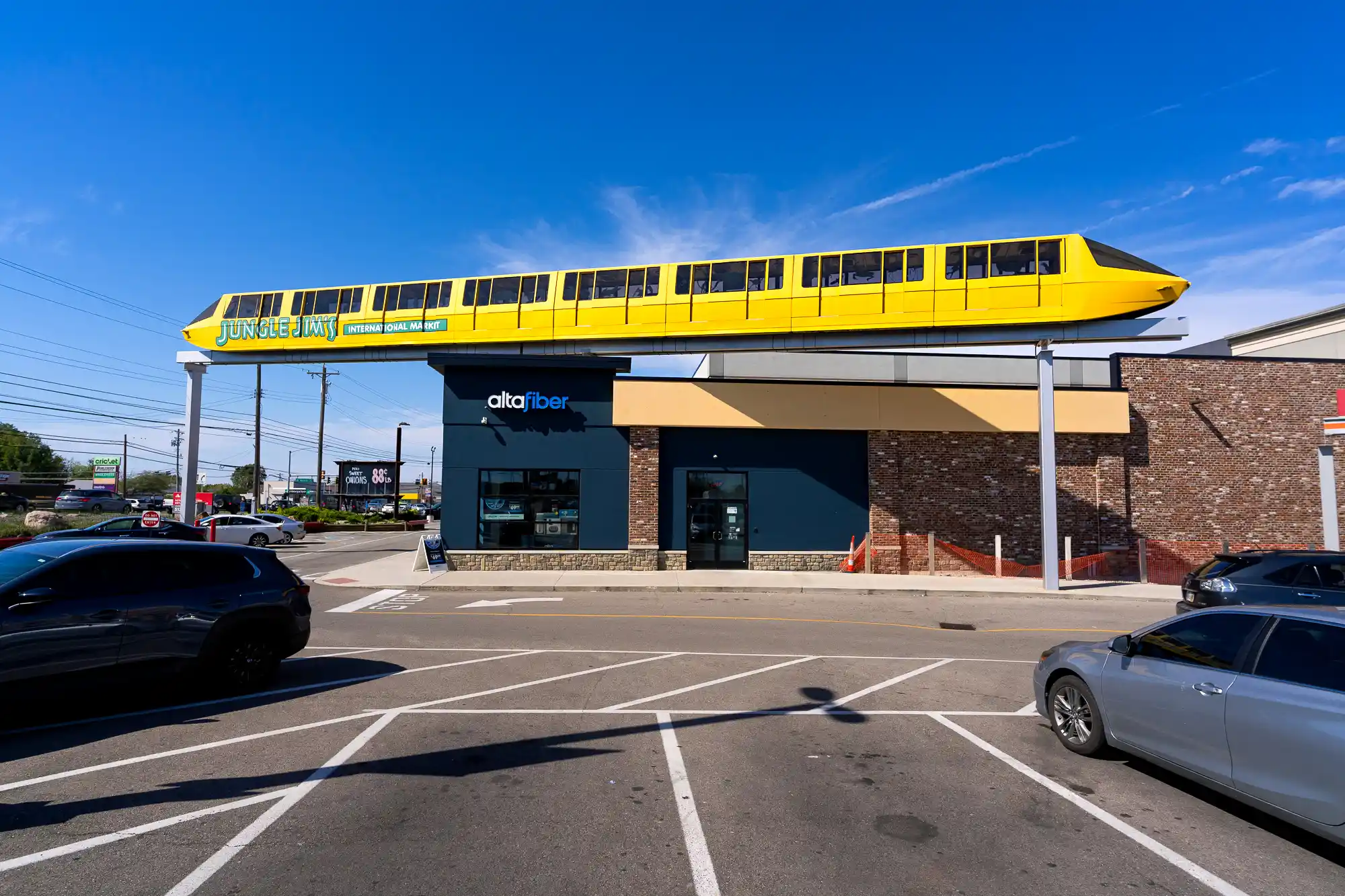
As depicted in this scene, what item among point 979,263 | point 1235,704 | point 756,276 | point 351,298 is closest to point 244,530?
point 351,298

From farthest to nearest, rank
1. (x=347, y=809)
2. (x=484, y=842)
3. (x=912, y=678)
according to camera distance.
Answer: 1. (x=912, y=678)
2. (x=347, y=809)
3. (x=484, y=842)

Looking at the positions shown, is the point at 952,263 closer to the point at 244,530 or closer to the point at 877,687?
the point at 877,687

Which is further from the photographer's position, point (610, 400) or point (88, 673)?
point (610, 400)

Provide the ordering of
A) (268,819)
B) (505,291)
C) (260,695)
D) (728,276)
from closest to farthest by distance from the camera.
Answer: (268,819), (260,695), (728,276), (505,291)

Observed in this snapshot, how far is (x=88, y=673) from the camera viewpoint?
21.0ft

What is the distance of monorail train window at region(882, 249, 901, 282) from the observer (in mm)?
18797

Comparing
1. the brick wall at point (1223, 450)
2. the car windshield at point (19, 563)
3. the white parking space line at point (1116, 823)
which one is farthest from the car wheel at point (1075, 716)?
the brick wall at point (1223, 450)

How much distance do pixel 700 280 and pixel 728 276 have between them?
0.76 m

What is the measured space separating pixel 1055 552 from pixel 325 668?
1641 cm

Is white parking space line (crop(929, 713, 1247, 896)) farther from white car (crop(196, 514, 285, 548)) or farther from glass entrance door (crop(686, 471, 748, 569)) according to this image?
white car (crop(196, 514, 285, 548))

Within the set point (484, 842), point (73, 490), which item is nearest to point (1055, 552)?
point (484, 842)

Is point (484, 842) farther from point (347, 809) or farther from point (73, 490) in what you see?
point (73, 490)

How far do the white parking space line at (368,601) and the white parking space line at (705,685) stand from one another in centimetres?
837

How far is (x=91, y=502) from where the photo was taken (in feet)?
160
